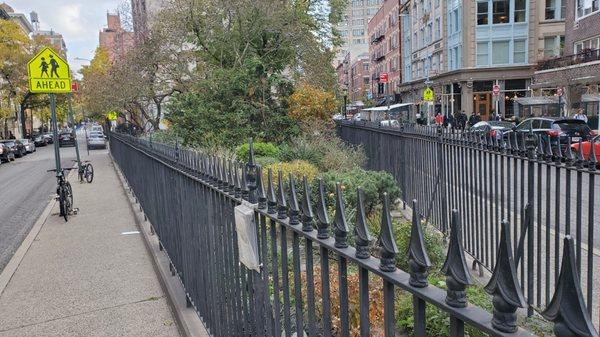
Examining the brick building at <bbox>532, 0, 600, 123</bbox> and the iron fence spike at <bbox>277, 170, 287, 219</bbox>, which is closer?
A: the iron fence spike at <bbox>277, 170, 287, 219</bbox>

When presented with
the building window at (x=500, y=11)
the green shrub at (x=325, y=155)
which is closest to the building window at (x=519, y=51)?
the building window at (x=500, y=11)

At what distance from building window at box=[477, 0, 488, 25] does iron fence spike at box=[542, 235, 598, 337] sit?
4941 cm

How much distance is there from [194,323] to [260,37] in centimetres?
1831

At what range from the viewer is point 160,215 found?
6.71 metres

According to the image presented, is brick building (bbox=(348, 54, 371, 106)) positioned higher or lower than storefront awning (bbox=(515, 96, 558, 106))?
higher

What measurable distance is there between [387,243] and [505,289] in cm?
47

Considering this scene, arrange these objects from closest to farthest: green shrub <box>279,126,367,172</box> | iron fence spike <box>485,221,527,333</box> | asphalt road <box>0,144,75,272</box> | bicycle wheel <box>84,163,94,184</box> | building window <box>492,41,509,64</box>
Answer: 1. iron fence spike <box>485,221,527,333</box>
2. asphalt road <box>0,144,75,272</box>
3. green shrub <box>279,126,367,172</box>
4. bicycle wheel <box>84,163,94,184</box>
5. building window <box>492,41,509,64</box>

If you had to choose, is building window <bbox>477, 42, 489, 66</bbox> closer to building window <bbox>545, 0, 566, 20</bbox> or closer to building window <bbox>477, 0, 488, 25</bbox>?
building window <bbox>477, 0, 488, 25</bbox>

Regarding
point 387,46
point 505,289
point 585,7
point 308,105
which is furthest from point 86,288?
point 387,46

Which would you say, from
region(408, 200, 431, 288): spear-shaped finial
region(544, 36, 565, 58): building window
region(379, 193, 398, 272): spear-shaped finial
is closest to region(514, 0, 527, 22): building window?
region(544, 36, 565, 58): building window

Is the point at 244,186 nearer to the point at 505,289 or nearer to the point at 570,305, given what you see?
the point at 505,289

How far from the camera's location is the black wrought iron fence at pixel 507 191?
4184 millimetres

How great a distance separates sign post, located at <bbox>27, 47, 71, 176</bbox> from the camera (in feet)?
39.2

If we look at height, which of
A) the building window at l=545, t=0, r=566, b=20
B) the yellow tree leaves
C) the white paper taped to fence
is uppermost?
the building window at l=545, t=0, r=566, b=20
